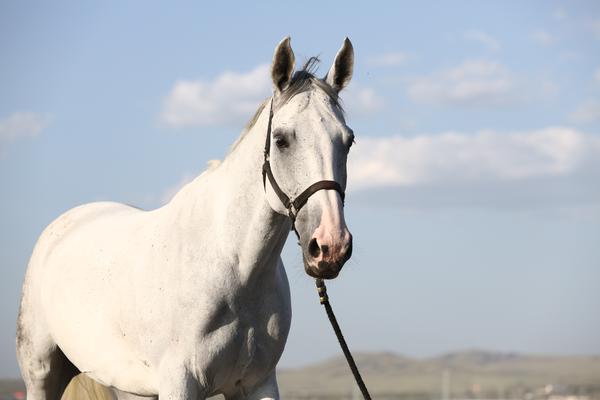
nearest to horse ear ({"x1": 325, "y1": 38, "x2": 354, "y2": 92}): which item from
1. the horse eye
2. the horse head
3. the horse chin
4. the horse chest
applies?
the horse head

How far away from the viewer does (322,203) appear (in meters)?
5.37

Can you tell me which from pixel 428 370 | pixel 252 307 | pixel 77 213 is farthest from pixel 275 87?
pixel 428 370

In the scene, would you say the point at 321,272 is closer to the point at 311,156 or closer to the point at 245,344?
the point at 311,156

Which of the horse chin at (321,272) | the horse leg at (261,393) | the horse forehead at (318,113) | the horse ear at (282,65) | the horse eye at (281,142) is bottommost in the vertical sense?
the horse leg at (261,393)

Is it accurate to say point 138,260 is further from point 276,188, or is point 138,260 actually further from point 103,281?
point 276,188

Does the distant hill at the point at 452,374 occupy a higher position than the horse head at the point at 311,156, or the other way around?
the distant hill at the point at 452,374

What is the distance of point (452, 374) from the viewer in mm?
152375

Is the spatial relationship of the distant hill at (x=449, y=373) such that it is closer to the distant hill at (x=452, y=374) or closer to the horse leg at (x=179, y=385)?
the distant hill at (x=452, y=374)

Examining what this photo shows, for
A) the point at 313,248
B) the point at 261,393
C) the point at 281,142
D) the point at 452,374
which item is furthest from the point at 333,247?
the point at 452,374

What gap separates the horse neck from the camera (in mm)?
6062

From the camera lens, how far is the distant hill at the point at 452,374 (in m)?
120

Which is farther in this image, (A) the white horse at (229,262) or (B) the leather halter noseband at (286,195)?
(A) the white horse at (229,262)

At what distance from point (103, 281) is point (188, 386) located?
124cm

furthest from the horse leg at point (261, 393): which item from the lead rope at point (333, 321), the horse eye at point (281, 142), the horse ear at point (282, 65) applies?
the horse ear at point (282, 65)
